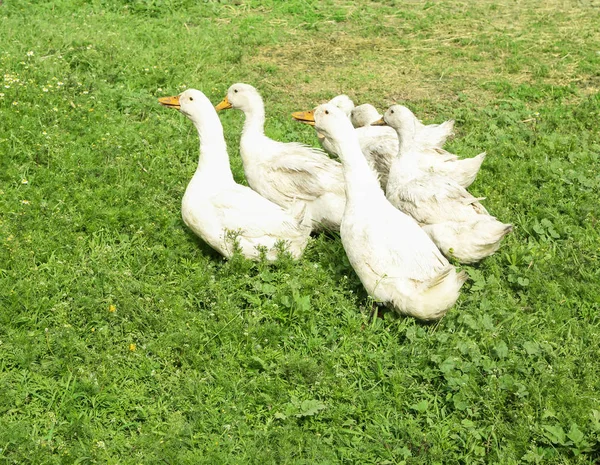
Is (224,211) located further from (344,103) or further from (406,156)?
(344,103)

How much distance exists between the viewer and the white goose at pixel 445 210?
5.74 meters

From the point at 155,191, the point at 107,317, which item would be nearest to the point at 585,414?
the point at 107,317

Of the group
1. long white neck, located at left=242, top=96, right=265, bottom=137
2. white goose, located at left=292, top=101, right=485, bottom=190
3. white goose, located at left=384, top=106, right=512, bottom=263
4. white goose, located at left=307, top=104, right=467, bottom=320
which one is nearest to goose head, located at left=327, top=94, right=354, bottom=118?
white goose, located at left=292, top=101, right=485, bottom=190

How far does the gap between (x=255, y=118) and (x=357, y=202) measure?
1.85 m

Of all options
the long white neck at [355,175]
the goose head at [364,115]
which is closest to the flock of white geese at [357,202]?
the long white neck at [355,175]

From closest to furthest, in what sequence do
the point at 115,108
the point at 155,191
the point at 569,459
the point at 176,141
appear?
the point at 569,459 → the point at 155,191 → the point at 176,141 → the point at 115,108

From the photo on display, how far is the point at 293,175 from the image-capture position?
6.57 metres

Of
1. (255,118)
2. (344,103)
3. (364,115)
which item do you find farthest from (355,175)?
(344,103)

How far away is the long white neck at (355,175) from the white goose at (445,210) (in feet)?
1.90

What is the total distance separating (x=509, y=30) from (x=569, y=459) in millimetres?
8044

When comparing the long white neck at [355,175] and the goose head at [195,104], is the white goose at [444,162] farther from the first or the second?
the goose head at [195,104]

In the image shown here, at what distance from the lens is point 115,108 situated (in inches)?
332

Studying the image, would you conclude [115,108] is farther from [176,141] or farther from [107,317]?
[107,317]

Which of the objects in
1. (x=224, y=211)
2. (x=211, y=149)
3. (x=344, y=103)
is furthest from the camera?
(x=344, y=103)
